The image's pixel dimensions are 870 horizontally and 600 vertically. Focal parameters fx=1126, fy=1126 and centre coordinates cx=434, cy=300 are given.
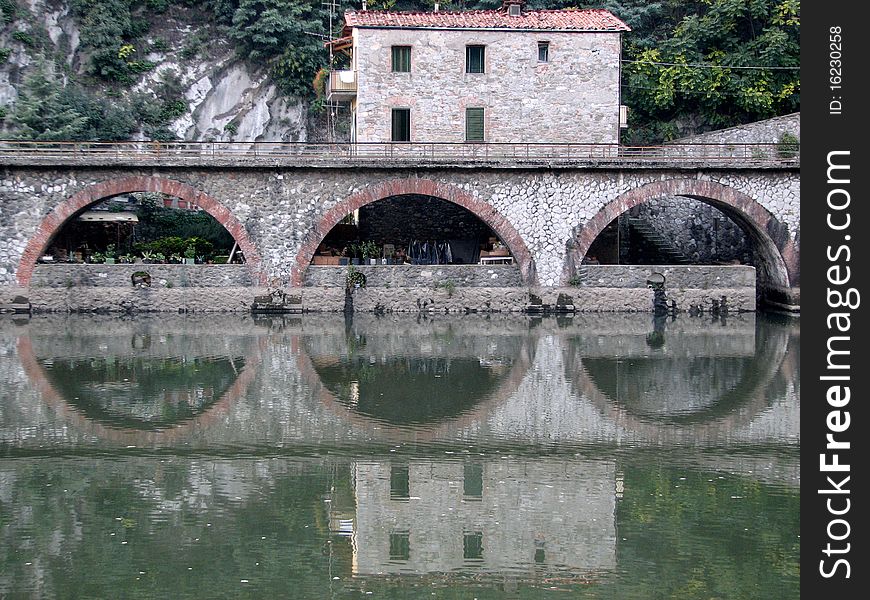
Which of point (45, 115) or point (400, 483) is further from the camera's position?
point (45, 115)

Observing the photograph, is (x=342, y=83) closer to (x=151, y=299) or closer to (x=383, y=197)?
(x=383, y=197)

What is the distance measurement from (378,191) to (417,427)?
13.8m

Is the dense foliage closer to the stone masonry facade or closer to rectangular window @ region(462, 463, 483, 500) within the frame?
the stone masonry facade

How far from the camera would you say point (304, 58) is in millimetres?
41906

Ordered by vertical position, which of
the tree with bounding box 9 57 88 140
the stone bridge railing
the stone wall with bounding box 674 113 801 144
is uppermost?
the tree with bounding box 9 57 88 140

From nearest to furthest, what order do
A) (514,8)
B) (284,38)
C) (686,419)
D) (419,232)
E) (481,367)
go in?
(686,419) → (481,367) → (514,8) → (419,232) → (284,38)

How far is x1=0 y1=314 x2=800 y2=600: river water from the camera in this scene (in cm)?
1117

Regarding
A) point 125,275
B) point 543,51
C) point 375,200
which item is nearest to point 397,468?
point 375,200

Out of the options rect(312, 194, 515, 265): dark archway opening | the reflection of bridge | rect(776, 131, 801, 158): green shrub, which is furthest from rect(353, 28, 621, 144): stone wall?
the reflection of bridge

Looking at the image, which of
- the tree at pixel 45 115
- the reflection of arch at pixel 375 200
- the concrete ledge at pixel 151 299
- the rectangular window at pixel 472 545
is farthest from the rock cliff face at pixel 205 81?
the rectangular window at pixel 472 545

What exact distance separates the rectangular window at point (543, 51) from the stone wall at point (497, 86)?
0.12 m

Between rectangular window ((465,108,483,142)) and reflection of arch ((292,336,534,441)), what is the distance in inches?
431

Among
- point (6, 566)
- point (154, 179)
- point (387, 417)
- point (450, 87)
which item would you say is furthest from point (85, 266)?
point (6, 566)
